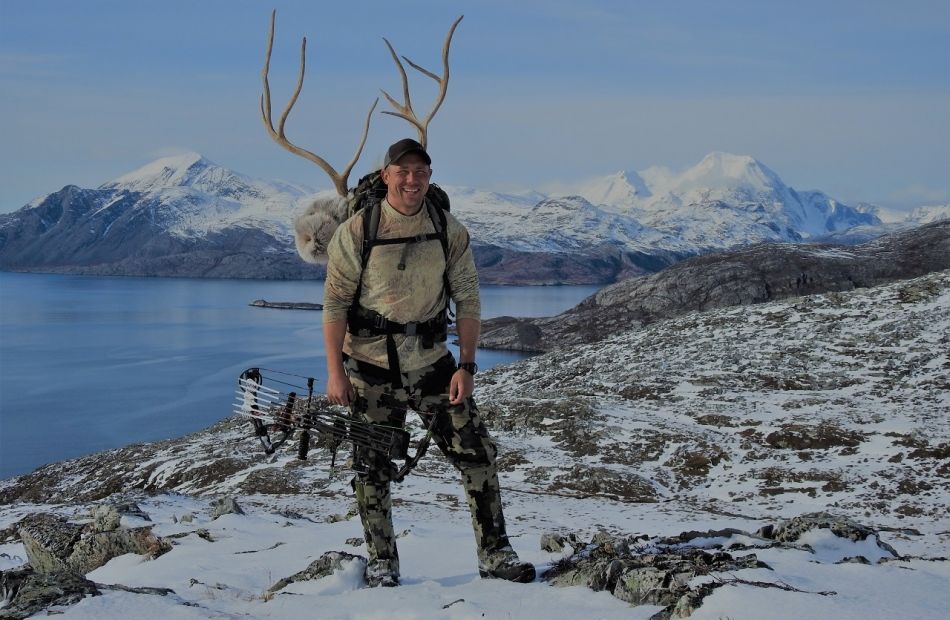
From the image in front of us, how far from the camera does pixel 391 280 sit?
598 centimetres

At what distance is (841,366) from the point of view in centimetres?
3316

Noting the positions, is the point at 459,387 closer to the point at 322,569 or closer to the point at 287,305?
the point at 322,569

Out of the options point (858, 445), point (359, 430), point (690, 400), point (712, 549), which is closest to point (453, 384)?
point (359, 430)

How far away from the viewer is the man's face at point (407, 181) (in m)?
5.80

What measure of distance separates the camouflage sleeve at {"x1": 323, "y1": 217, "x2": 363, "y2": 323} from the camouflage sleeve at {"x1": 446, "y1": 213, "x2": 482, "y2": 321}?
0.74 m

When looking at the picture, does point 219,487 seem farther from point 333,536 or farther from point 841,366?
point 841,366

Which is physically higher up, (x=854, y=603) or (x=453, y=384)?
(x=453, y=384)

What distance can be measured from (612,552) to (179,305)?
156m

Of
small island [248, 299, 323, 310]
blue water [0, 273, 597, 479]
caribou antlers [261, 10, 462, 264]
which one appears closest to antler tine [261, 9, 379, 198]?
caribou antlers [261, 10, 462, 264]

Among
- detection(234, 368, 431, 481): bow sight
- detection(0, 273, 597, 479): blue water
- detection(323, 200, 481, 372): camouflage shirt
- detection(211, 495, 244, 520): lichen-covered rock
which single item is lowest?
detection(0, 273, 597, 479): blue water

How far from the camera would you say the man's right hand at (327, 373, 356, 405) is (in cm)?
588

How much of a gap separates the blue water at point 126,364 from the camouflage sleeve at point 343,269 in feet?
130

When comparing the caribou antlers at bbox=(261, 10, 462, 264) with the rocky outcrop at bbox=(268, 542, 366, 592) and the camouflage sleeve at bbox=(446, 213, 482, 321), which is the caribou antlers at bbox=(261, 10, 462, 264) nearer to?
the camouflage sleeve at bbox=(446, 213, 482, 321)

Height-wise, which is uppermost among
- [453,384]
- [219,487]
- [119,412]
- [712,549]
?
[453,384]
